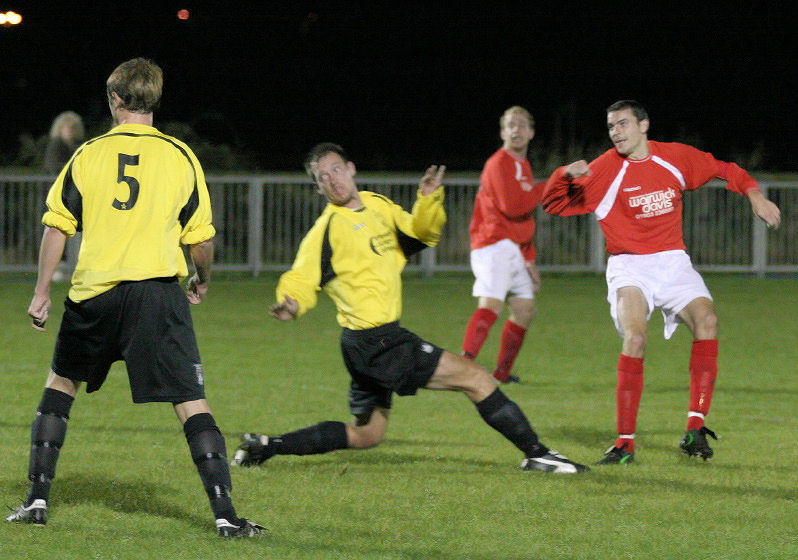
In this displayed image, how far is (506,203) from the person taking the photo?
10.9m

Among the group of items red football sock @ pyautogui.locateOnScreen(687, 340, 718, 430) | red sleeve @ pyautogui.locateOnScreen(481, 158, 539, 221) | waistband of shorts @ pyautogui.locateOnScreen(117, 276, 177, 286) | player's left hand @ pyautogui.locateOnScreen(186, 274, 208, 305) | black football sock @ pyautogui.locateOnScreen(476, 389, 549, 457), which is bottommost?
black football sock @ pyautogui.locateOnScreen(476, 389, 549, 457)

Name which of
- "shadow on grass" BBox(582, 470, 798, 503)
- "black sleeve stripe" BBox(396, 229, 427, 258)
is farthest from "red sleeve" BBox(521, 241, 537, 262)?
"black sleeve stripe" BBox(396, 229, 427, 258)

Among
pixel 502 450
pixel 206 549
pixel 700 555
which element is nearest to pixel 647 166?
pixel 502 450

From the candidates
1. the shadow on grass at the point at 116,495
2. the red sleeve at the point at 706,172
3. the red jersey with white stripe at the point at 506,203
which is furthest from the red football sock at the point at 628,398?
the red jersey with white stripe at the point at 506,203

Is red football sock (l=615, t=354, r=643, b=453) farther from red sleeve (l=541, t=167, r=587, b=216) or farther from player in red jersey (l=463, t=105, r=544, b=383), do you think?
player in red jersey (l=463, t=105, r=544, b=383)

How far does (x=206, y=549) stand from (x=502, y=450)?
269 cm

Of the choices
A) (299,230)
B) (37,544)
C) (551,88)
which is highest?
(551,88)

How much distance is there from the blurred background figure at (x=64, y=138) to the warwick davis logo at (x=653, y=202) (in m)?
11.0

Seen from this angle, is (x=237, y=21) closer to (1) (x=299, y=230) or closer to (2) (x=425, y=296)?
(1) (x=299, y=230)

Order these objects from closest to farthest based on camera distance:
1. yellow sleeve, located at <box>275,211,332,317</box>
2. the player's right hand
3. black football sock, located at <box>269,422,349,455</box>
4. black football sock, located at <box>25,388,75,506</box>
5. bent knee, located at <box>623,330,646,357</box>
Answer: black football sock, located at <box>25,388,75,506</box>
yellow sleeve, located at <box>275,211,332,317</box>
black football sock, located at <box>269,422,349,455</box>
the player's right hand
bent knee, located at <box>623,330,646,357</box>

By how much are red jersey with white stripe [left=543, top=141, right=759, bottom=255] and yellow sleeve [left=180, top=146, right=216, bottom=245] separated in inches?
102

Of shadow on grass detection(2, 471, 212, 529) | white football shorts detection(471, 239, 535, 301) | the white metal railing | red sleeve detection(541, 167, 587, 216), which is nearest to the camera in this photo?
shadow on grass detection(2, 471, 212, 529)

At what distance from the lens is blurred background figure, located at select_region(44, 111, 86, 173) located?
58.3 ft

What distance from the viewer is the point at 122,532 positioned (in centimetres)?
586
